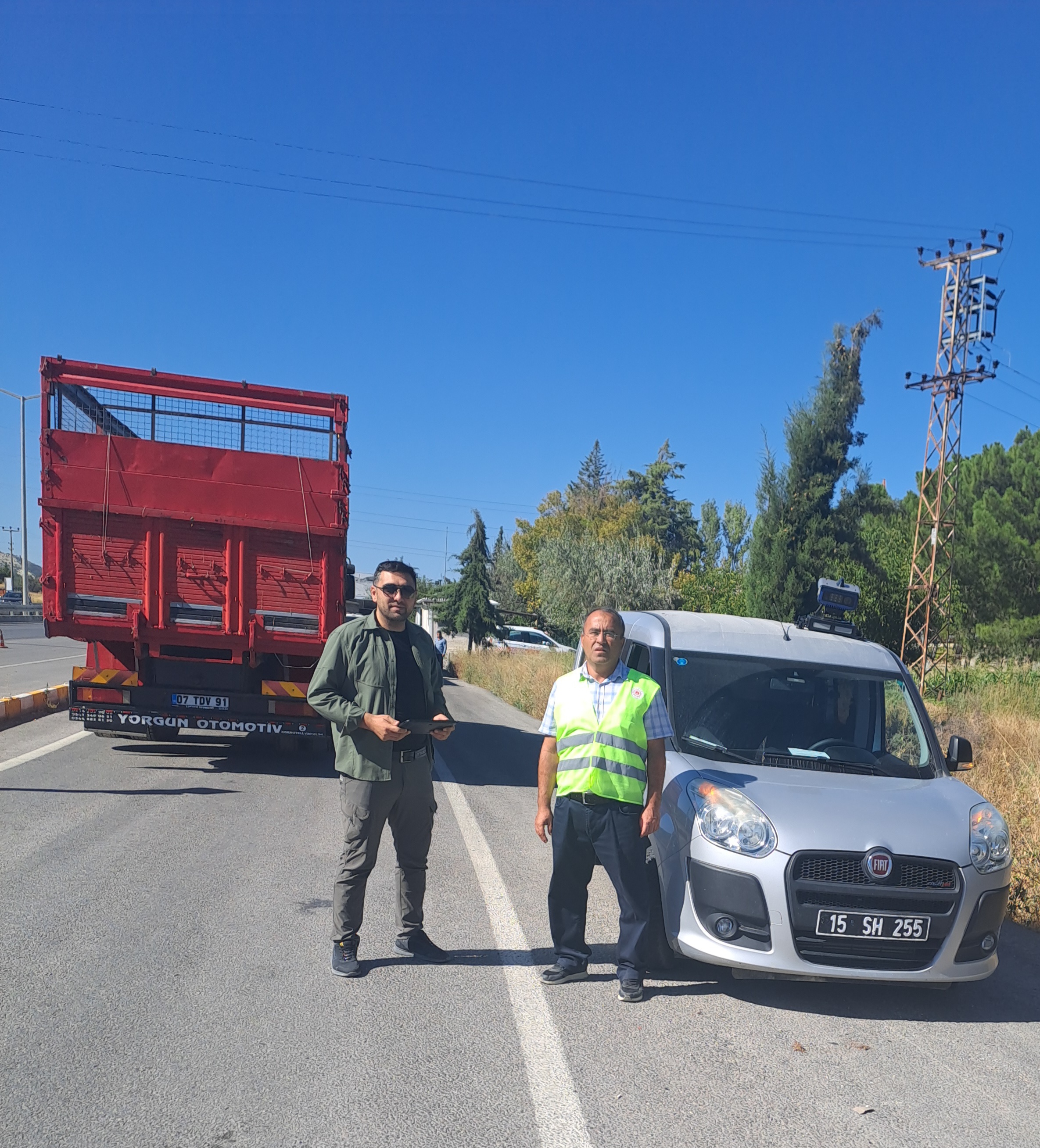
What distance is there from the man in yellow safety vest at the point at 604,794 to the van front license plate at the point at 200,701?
6.12 meters

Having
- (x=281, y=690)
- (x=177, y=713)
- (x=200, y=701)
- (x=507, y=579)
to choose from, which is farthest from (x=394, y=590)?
(x=507, y=579)

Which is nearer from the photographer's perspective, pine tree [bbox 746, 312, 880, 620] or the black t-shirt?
the black t-shirt

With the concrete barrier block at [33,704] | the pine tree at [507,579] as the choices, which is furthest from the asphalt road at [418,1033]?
the pine tree at [507,579]

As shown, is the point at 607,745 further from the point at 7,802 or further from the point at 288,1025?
the point at 7,802

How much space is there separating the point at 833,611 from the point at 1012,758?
4754mm

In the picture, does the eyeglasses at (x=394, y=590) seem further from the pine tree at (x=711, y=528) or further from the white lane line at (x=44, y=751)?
the pine tree at (x=711, y=528)

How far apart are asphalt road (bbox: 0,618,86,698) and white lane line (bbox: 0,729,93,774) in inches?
14.6

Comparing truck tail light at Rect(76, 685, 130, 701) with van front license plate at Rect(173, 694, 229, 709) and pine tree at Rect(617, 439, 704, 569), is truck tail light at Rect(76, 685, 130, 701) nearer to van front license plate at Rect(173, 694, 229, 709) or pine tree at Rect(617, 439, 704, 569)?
van front license plate at Rect(173, 694, 229, 709)

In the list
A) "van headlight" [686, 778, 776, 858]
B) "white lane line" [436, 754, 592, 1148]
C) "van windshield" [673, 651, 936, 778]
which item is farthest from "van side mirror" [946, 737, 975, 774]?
"white lane line" [436, 754, 592, 1148]

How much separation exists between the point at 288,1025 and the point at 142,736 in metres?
8.55

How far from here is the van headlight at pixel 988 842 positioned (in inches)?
179

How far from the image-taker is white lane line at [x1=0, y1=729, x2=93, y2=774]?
980cm

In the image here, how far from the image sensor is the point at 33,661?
24.9 meters

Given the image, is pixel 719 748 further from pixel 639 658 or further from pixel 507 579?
pixel 507 579
